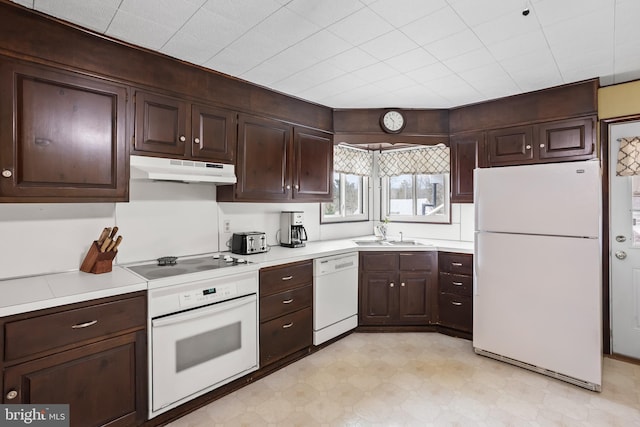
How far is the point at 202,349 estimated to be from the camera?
2178 millimetres

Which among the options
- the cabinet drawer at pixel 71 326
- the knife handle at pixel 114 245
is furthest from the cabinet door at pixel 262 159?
the cabinet drawer at pixel 71 326

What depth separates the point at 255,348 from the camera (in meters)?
2.49

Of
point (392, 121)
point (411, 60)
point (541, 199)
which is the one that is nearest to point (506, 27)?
point (411, 60)

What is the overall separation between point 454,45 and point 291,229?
2085mm

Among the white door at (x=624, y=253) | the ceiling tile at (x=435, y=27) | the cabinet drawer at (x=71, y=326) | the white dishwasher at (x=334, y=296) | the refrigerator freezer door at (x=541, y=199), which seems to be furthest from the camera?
the white dishwasher at (x=334, y=296)

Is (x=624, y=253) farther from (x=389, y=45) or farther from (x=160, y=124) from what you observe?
(x=160, y=124)

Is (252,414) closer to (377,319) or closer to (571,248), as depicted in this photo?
(377,319)

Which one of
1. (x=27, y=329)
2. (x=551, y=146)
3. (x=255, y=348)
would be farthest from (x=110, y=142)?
(x=551, y=146)

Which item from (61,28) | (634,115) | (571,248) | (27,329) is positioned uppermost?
(61,28)

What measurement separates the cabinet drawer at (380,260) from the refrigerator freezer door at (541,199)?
92cm

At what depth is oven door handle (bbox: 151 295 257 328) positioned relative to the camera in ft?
6.47

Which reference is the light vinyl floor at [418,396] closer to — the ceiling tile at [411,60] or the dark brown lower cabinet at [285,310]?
the dark brown lower cabinet at [285,310]

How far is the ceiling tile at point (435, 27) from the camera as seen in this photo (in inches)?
71.0

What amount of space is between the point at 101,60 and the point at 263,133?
4.07ft
